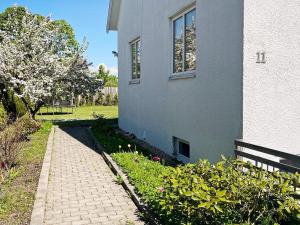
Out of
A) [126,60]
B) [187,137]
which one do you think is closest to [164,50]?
[187,137]

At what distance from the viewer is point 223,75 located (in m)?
6.34

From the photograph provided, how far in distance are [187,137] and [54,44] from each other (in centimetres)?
1172

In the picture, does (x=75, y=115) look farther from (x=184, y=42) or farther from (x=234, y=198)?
(x=234, y=198)

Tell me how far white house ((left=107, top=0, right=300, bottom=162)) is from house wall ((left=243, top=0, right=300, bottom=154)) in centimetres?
2

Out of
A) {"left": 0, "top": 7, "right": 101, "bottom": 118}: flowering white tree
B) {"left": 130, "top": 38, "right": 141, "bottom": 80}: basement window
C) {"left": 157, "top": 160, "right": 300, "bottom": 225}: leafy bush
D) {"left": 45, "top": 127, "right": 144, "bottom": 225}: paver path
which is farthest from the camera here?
{"left": 0, "top": 7, "right": 101, "bottom": 118}: flowering white tree

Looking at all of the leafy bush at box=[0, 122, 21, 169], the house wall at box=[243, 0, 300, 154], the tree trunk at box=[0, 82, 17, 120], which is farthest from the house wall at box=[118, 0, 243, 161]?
the tree trunk at box=[0, 82, 17, 120]

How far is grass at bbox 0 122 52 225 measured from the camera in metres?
5.36

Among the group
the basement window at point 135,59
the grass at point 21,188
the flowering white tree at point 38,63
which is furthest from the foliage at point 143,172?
the flowering white tree at point 38,63

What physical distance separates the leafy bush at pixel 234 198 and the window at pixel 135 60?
8838 millimetres

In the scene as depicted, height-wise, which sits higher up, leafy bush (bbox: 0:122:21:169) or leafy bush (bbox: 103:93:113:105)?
leafy bush (bbox: 103:93:113:105)

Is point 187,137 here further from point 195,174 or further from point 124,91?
point 124,91

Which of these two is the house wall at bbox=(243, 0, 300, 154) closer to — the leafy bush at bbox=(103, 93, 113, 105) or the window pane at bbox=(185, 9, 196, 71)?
the window pane at bbox=(185, 9, 196, 71)

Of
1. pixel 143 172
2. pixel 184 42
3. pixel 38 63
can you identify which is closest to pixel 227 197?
pixel 143 172

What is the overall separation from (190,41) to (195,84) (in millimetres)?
1105
